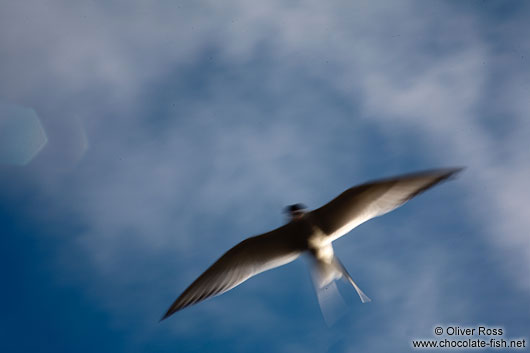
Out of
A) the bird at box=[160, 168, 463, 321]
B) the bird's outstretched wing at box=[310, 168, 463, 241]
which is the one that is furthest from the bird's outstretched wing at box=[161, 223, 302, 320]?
the bird's outstretched wing at box=[310, 168, 463, 241]

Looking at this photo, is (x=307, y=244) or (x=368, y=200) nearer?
(x=368, y=200)

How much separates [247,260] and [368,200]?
1834mm

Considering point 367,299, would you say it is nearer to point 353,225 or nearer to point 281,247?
point 353,225

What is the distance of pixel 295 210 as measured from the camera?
5.80m

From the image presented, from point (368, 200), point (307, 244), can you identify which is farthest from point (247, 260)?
point (368, 200)

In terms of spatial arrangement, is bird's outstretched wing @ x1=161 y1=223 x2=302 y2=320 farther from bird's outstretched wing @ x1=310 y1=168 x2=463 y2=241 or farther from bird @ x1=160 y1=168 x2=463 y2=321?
bird's outstretched wing @ x1=310 y1=168 x2=463 y2=241

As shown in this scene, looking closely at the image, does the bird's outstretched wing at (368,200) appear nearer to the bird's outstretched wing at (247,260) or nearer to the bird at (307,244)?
the bird at (307,244)

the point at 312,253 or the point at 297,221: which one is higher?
the point at 297,221

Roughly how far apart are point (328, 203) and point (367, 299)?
4.22 feet

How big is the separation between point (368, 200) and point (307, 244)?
3.48 feet

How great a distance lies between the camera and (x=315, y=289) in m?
5.54

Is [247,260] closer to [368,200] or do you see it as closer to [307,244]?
[307,244]

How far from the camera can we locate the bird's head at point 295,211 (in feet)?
18.8

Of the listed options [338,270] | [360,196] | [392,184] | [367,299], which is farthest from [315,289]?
[392,184]
